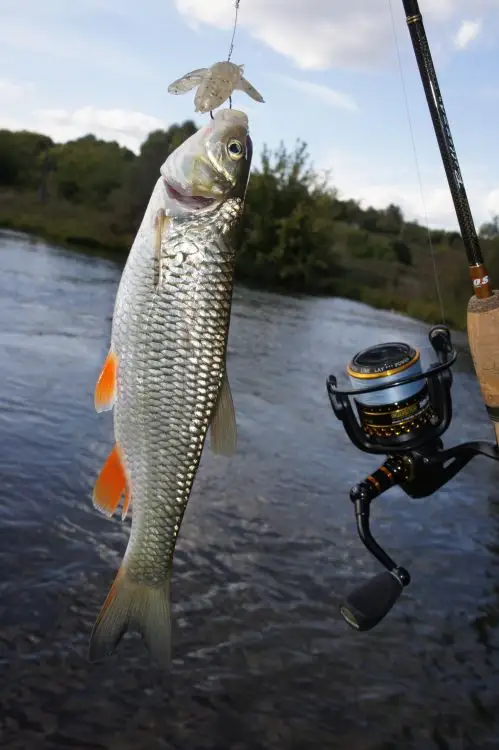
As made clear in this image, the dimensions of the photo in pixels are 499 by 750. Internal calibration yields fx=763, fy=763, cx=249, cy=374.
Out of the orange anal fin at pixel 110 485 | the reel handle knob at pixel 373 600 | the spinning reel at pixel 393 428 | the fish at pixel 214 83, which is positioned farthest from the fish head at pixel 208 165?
the reel handle knob at pixel 373 600

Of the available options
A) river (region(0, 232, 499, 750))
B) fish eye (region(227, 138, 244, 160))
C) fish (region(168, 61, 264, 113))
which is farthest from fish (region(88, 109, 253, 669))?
river (region(0, 232, 499, 750))

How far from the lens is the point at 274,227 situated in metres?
38.8

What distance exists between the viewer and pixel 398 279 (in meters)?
35.2

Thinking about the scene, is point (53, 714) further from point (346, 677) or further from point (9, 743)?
point (346, 677)

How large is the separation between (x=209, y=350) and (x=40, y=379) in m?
6.20

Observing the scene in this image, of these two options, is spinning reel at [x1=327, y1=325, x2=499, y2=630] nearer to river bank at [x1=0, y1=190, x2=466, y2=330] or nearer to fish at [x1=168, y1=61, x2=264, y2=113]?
fish at [x1=168, y1=61, x2=264, y2=113]

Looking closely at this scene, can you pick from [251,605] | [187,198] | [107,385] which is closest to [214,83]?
[187,198]

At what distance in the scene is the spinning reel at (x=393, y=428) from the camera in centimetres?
309

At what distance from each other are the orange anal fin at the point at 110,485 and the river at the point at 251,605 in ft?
4.60

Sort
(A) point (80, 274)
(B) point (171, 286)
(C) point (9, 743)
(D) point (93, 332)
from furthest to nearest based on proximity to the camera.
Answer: (A) point (80, 274), (D) point (93, 332), (C) point (9, 743), (B) point (171, 286)

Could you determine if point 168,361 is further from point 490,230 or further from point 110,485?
point 490,230

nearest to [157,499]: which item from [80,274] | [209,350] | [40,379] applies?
[209,350]

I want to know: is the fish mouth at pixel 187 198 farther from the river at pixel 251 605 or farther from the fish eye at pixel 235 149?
the river at pixel 251 605

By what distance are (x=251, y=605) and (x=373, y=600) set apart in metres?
1.34
